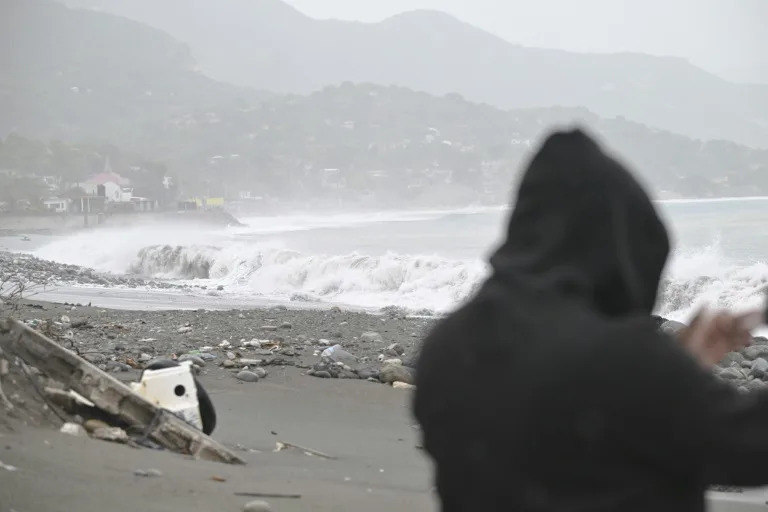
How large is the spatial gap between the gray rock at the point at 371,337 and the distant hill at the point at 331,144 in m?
94.8

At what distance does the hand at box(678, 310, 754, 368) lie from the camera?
185 cm

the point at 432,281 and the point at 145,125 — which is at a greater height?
the point at 145,125

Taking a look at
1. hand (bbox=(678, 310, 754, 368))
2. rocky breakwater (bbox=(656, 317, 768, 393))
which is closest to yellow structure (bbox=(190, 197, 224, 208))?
rocky breakwater (bbox=(656, 317, 768, 393))

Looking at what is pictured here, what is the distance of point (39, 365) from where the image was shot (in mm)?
5191

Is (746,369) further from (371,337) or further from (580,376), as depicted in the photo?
(580,376)

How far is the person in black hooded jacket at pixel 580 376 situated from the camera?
157cm

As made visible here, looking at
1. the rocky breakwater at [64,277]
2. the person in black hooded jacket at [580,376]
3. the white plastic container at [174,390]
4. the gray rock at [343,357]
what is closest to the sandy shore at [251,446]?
the gray rock at [343,357]

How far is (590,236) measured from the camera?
1.68m

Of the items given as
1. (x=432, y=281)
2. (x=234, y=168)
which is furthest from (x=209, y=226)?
(x=234, y=168)

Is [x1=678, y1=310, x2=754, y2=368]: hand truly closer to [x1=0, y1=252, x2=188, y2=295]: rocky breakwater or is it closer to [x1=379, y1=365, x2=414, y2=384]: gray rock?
[x1=379, y1=365, x2=414, y2=384]: gray rock

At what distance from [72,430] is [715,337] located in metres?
3.50

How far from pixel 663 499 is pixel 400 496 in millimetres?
2947

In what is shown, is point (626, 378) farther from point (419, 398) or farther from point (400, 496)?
point (400, 496)

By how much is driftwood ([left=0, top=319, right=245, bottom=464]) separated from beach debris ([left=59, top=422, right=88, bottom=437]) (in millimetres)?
330
